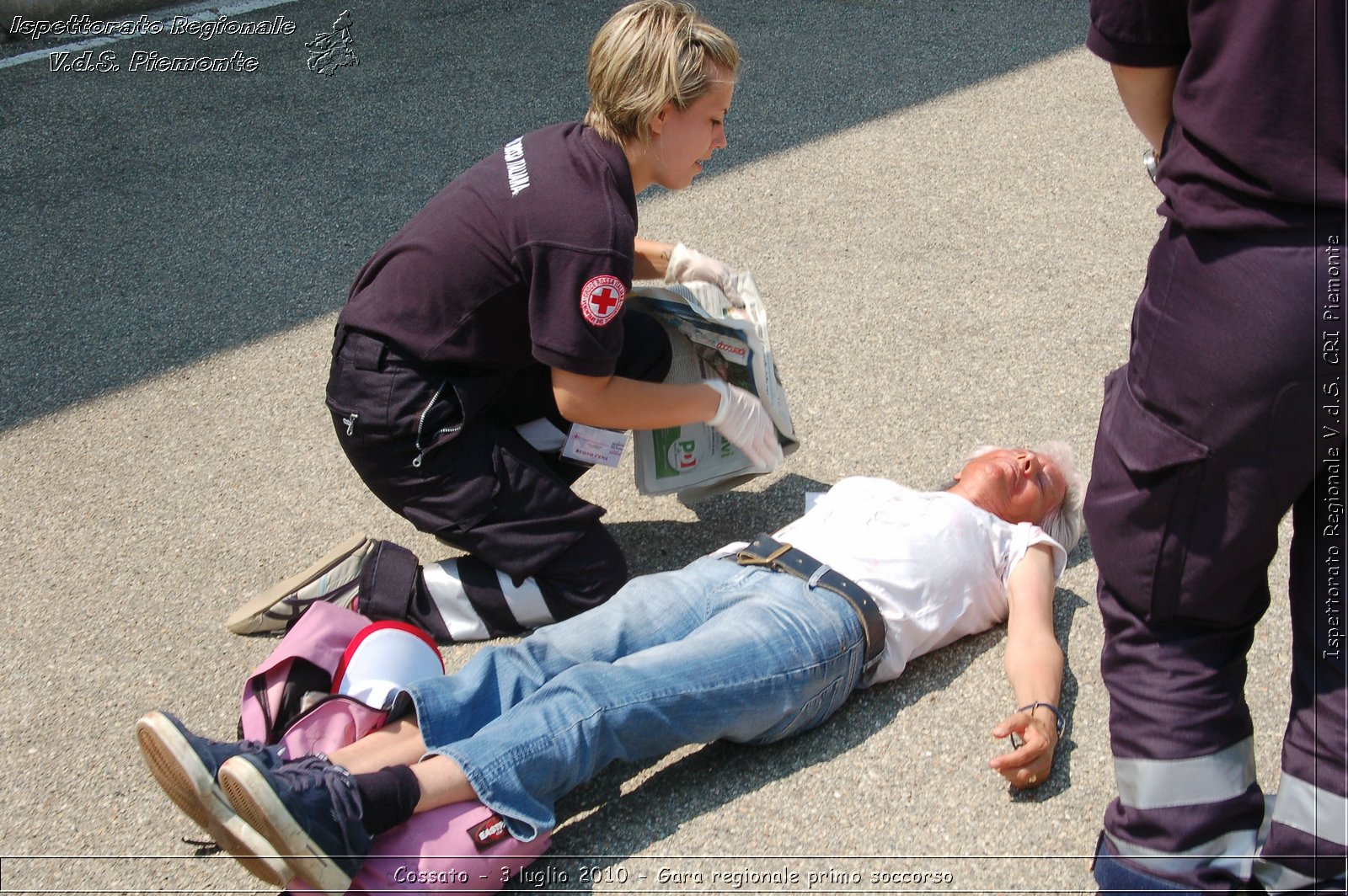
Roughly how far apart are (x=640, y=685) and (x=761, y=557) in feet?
1.30

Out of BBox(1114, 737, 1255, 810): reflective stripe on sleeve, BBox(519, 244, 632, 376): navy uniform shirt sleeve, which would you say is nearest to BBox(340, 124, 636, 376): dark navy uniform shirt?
BBox(519, 244, 632, 376): navy uniform shirt sleeve

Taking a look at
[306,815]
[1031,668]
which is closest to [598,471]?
[1031,668]

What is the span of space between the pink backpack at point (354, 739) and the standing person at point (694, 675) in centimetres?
3

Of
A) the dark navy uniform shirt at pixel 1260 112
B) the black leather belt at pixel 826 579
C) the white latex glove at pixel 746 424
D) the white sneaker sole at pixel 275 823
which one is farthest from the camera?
the white latex glove at pixel 746 424

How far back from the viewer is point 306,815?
168 centimetres

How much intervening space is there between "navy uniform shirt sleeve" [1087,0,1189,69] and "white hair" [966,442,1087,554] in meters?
1.23

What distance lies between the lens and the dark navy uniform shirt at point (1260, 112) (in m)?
1.29

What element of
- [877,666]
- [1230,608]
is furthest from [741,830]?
[1230,608]

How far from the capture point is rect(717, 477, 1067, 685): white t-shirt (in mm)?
2236

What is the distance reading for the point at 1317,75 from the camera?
1295 millimetres

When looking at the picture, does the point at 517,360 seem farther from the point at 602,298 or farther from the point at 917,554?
the point at 917,554

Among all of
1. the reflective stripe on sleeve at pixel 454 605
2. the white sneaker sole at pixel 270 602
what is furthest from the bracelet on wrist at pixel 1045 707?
the white sneaker sole at pixel 270 602

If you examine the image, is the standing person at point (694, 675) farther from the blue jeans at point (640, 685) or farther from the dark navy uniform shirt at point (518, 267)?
the dark navy uniform shirt at point (518, 267)

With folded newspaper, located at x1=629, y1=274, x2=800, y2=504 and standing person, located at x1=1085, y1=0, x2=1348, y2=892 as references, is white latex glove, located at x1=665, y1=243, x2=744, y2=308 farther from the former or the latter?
standing person, located at x1=1085, y1=0, x2=1348, y2=892
